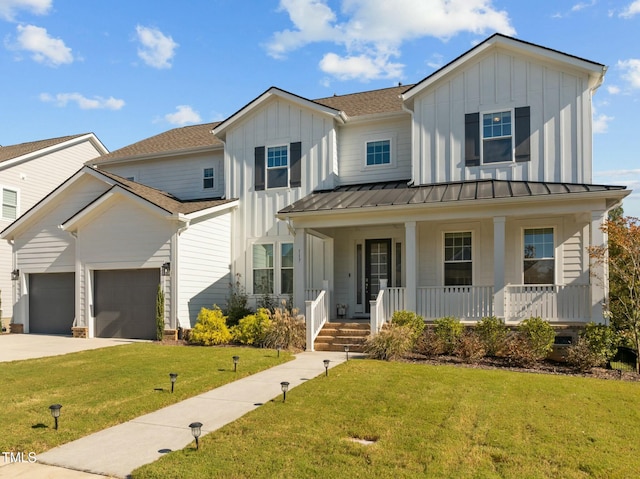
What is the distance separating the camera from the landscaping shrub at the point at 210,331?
1344cm

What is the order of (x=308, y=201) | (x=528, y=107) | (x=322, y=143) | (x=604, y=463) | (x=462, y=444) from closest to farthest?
(x=604, y=463) → (x=462, y=444) → (x=528, y=107) → (x=308, y=201) → (x=322, y=143)

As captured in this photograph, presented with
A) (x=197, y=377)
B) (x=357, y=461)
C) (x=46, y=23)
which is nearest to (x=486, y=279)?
(x=197, y=377)

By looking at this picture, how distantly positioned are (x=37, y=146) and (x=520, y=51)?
824 inches

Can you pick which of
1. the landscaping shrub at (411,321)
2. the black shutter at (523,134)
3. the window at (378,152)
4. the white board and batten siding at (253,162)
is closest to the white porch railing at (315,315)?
the landscaping shrub at (411,321)

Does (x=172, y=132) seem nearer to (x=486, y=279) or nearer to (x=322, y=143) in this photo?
(x=322, y=143)

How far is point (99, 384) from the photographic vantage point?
27.5ft

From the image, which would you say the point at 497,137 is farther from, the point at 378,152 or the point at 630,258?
the point at 630,258

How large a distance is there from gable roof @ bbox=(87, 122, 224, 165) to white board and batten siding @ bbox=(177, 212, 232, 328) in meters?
3.51

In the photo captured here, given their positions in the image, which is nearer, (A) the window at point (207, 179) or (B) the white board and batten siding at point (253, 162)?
(B) the white board and batten siding at point (253, 162)

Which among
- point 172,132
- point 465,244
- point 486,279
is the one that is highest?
point 172,132

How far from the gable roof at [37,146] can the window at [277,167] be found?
12.1m

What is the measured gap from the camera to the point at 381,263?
15445mm

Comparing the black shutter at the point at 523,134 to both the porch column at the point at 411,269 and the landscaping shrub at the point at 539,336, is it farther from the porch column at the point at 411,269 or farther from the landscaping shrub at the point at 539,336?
the landscaping shrub at the point at 539,336

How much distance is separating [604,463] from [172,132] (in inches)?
804
